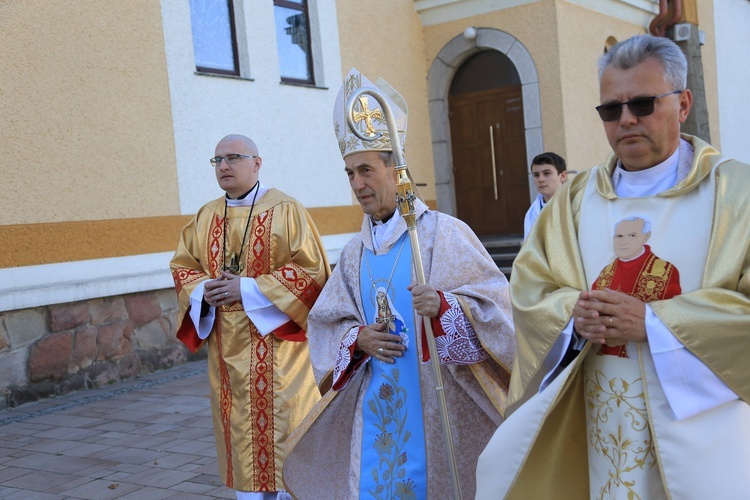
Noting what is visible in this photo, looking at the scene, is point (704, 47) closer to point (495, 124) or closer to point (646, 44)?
point (495, 124)

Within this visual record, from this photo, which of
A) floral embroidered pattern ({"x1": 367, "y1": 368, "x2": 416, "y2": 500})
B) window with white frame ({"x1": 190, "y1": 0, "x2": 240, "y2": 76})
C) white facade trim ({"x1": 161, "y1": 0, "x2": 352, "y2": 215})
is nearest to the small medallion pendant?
floral embroidered pattern ({"x1": 367, "y1": 368, "x2": 416, "y2": 500})

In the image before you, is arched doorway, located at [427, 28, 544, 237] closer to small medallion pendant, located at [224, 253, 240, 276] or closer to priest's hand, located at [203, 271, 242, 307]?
small medallion pendant, located at [224, 253, 240, 276]

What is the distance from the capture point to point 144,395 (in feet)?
23.7

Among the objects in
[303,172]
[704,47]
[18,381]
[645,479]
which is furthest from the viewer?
[704,47]

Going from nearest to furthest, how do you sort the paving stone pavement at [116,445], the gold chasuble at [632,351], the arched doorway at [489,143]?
the gold chasuble at [632,351] → the paving stone pavement at [116,445] → the arched doorway at [489,143]

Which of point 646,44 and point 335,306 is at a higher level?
point 646,44

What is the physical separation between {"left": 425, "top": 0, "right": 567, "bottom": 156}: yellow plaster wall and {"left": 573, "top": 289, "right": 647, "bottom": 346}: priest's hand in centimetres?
981

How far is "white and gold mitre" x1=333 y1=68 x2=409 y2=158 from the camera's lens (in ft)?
10.1

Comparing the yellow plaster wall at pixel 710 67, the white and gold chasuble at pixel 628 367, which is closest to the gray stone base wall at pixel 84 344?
the white and gold chasuble at pixel 628 367

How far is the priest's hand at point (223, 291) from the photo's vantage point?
407 cm

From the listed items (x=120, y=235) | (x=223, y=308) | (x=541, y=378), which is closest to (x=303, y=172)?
(x=120, y=235)

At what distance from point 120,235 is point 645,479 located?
6322mm

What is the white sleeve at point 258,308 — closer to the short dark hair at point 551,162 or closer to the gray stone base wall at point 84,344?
the short dark hair at point 551,162

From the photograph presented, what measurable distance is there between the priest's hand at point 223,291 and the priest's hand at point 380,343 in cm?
124
